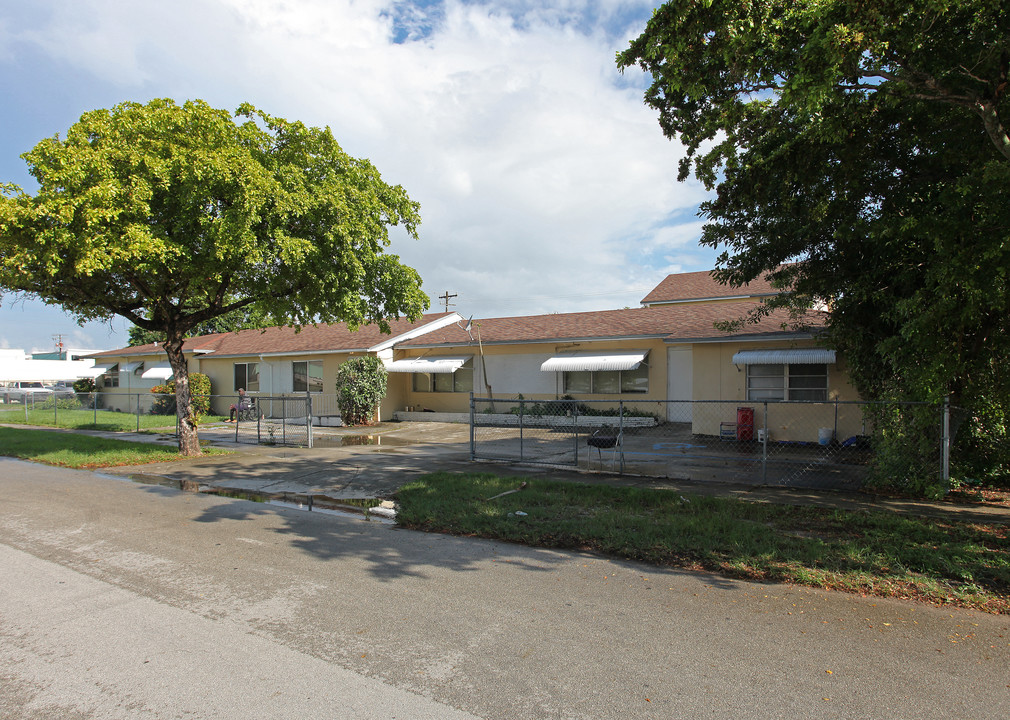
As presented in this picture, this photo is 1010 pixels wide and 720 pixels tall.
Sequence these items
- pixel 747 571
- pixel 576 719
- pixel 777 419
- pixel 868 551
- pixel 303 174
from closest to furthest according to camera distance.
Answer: pixel 576 719
pixel 747 571
pixel 868 551
pixel 303 174
pixel 777 419

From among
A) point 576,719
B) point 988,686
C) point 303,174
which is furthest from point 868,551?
point 303,174

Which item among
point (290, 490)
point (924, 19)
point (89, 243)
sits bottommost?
point (290, 490)

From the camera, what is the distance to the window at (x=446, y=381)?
22.7m

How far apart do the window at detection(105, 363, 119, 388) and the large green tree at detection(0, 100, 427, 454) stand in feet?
71.4

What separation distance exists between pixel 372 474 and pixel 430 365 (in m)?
10.9

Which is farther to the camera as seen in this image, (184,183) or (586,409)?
(586,409)

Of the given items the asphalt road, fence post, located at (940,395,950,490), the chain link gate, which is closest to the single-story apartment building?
the chain link gate

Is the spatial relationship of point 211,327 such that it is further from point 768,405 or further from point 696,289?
point 768,405

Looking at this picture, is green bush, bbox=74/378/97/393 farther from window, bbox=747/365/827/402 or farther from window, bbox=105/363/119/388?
window, bbox=747/365/827/402

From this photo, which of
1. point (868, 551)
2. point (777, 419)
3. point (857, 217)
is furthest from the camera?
point (777, 419)

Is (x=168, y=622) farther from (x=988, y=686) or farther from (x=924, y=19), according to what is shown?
(x=924, y=19)

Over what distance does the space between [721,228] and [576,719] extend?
29.7 feet

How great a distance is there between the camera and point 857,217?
9.05 m

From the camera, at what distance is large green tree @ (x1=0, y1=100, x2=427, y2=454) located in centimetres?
1067
